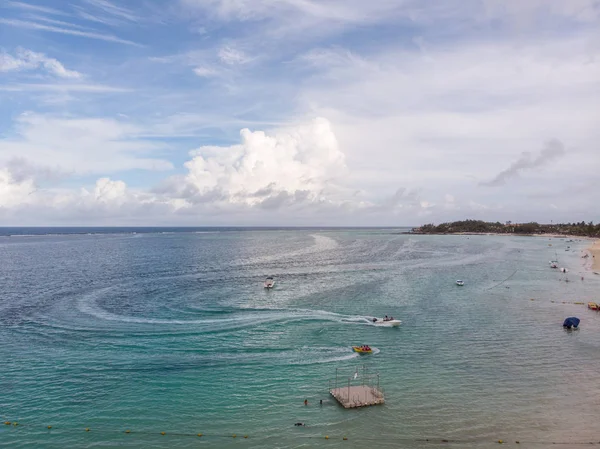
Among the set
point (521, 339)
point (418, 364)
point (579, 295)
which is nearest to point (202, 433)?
point (418, 364)

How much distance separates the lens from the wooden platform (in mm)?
42906

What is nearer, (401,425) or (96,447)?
(96,447)

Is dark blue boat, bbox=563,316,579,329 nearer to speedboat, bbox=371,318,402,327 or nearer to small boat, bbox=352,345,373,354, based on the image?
speedboat, bbox=371,318,402,327

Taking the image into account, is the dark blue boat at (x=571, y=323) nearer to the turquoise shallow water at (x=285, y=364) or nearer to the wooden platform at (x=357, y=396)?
the turquoise shallow water at (x=285, y=364)

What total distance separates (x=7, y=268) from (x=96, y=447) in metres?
133

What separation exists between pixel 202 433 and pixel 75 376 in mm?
20658

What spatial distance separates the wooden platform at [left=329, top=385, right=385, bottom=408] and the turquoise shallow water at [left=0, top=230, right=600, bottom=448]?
0.92 m

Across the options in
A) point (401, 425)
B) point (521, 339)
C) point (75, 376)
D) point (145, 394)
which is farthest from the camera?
point (521, 339)

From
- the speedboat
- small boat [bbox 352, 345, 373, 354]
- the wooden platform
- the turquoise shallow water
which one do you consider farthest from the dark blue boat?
the wooden platform

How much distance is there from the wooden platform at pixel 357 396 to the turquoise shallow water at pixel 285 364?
0.92m

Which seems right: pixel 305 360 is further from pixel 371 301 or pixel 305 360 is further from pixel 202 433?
pixel 371 301

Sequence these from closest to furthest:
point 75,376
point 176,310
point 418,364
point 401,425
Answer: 1. point 401,425
2. point 75,376
3. point 418,364
4. point 176,310

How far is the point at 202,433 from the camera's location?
38.7 meters

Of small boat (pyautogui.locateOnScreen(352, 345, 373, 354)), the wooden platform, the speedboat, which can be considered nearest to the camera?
the wooden platform
